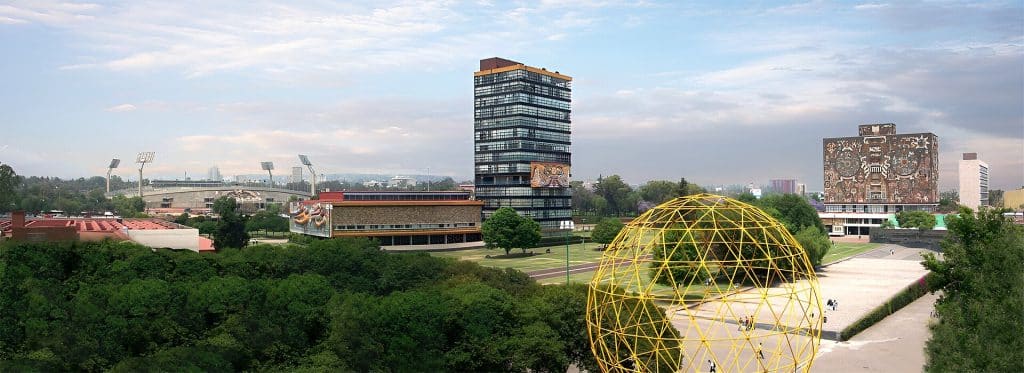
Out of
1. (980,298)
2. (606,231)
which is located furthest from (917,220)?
(980,298)

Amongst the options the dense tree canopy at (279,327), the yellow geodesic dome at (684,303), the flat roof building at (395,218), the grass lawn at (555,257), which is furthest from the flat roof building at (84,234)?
the flat roof building at (395,218)

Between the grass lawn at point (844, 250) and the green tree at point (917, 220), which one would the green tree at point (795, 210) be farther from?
the green tree at point (917, 220)

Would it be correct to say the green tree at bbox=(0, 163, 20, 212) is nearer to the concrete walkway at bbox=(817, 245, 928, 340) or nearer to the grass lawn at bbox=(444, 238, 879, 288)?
the grass lawn at bbox=(444, 238, 879, 288)

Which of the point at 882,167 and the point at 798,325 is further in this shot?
the point at 882,167

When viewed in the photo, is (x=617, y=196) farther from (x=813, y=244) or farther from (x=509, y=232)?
(x=813, y=244)

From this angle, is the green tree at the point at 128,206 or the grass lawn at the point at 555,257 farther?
the green tree at the point at 128,206

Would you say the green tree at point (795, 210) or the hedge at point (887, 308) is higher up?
the green tree at point (795, 210)

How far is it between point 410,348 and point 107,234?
31306 millimetres

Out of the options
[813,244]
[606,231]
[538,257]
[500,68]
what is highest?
[500,68]

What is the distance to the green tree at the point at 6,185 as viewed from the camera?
6324 centimetres

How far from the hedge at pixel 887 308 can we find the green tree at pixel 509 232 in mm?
43234

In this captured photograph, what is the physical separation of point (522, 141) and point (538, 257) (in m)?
30.9

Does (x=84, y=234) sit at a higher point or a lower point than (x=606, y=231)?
higher

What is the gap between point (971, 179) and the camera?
173 meters
